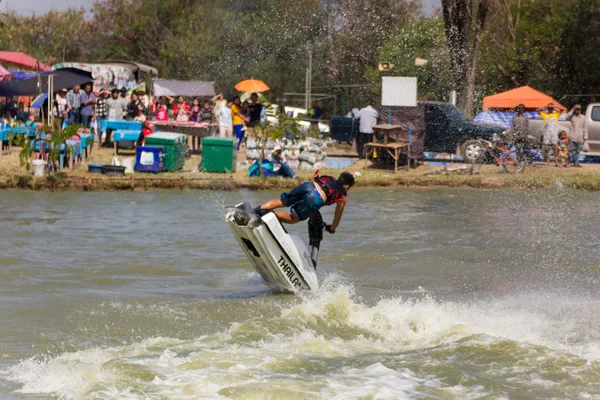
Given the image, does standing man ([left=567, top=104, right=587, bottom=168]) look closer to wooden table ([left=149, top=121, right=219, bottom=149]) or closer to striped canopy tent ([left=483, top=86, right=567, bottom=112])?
striped canopy tent ([left=483, top=86, right=567, bottom=112])

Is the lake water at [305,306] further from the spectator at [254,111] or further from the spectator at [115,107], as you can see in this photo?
the spectator at [254,111]

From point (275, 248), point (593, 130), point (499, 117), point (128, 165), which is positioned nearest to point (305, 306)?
point (275, 248)

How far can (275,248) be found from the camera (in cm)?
1305

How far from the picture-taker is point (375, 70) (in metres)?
38.0

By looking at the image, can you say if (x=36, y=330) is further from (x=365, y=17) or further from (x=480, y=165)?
(x=365, y=17)

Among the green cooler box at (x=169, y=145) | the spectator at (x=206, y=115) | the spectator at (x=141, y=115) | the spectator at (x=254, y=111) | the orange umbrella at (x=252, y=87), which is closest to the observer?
the green cooler box at (x=169, y=145)

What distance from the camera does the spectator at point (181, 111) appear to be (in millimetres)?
30578

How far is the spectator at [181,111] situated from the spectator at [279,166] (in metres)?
6.33

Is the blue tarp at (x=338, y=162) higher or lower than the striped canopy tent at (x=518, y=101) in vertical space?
lower

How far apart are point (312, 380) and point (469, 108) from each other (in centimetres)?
2417

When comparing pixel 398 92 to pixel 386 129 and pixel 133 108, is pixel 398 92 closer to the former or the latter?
pixel 386 129

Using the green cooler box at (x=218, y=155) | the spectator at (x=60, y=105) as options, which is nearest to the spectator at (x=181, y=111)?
the spectator at (x=60, y=105)

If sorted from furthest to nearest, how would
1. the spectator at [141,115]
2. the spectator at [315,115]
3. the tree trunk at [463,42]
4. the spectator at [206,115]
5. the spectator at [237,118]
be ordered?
1. the spectator at [315,115]
2. the tree trunk at [463,42]
3. the spectator at [206,115]
4. the spectator at [237,118]
5. the spectator at [141,115]

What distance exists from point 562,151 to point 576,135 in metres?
0.53
